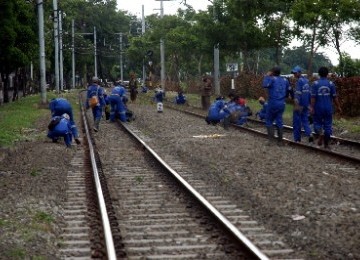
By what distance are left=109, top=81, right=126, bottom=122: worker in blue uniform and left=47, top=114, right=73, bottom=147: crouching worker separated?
7867mm

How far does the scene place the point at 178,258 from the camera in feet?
23.1

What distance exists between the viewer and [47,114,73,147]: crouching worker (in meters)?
18.1

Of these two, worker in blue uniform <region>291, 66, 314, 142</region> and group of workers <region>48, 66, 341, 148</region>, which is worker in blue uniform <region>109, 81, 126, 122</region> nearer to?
group of workers <region>48, 66, 341, 148</region>

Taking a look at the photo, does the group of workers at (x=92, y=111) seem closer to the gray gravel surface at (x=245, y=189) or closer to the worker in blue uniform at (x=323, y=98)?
the gray gravel surface at (x=245, y=189)

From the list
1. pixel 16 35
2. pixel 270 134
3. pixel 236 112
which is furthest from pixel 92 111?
pixel 16 35

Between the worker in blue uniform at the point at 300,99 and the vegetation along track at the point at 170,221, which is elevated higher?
the worker in blue uniform at the point at 300,99

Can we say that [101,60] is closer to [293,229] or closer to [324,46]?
[324,46]

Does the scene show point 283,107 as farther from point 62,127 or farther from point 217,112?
point 217,112

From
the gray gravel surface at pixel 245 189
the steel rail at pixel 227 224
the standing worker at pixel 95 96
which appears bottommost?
the gray gravel surface at pixel 245 189

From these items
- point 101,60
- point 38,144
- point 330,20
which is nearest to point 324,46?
point 330,20

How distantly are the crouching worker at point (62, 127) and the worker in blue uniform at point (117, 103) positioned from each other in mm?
7867

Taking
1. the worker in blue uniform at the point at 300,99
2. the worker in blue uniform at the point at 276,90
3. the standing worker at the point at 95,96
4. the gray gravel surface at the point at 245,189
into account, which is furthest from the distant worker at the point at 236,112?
the worker in blue uniform at the point at 276,90

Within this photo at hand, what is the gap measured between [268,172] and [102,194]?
379cm

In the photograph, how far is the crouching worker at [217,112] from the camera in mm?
23547
